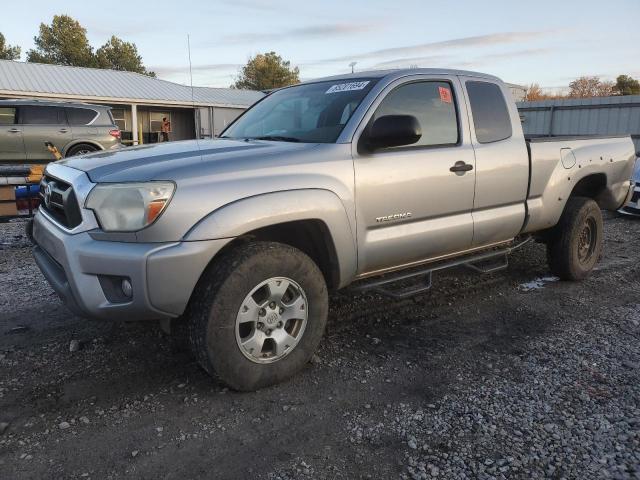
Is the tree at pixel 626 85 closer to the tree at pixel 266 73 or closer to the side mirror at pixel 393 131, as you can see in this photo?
the tree at pixel 266 73

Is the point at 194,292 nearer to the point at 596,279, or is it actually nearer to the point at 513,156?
the point at 513,156

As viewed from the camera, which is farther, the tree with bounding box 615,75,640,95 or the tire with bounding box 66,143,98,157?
the tree with bounding box 615,75,640,95

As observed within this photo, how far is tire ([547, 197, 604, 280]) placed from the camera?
521 cm

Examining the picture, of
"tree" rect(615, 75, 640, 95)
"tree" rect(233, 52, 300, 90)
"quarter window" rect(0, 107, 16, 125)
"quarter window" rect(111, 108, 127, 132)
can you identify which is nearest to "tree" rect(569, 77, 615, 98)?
"tree" rect(615, 75, 640, 95)

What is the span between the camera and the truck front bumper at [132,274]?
2.70 m

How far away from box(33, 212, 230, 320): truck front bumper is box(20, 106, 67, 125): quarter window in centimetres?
1233

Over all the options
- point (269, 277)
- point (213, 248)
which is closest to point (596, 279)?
point (269, 277)

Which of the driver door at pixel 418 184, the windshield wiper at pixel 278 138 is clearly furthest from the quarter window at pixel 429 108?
the windshield wiper at pixel 278 138

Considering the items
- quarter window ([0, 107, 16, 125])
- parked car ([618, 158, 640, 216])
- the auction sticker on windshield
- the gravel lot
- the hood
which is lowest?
the gravel lot

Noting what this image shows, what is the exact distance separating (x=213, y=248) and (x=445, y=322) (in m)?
2.26

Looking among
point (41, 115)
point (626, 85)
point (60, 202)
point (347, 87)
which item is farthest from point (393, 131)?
point (626, 85)

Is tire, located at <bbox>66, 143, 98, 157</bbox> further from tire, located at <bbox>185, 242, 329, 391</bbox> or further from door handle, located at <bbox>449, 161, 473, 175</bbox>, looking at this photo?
tire, located at <bbox>185, 242, 329, 391</bbox>

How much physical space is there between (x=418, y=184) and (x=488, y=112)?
1204 millimetres

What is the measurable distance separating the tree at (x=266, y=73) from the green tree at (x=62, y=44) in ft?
49.8
